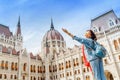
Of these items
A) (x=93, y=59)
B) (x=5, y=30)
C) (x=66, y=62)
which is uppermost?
(x=5, y=30)

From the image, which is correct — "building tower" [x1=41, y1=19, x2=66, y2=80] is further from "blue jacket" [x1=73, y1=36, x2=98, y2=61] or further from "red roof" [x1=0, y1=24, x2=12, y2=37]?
"blue jacket" [x1=73, y1=36, x2=98, y2=61]

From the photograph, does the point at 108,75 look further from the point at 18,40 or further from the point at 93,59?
the point at 18,40

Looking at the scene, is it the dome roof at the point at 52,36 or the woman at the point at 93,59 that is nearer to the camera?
the woman at the point at 93,59

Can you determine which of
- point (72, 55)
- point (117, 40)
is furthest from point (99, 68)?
point (72, 55)

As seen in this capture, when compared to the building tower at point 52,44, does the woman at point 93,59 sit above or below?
below

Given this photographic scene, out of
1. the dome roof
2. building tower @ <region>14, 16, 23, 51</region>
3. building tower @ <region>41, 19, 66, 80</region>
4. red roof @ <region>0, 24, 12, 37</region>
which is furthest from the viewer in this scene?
building tower @ <region>14, 16, 23, 51</region>

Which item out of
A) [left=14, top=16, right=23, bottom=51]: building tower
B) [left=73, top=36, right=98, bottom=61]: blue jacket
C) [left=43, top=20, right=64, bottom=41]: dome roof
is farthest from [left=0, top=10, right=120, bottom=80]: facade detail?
[left=73, top=36, right=98, bottom=61]: blue jacket

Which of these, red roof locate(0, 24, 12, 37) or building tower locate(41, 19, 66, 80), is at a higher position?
red roof locate(0, 24, 12, 37)

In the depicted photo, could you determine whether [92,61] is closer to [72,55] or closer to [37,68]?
[72,55]

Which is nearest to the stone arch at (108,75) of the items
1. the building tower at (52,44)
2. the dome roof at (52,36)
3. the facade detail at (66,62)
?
the facade detail at (66,62)

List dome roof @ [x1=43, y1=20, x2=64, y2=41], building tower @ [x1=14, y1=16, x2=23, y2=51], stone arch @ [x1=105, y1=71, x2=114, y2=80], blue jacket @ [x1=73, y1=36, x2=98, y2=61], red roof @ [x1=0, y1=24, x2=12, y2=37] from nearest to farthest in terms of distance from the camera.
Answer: blue jacket @ [x1=73, y1=36, x2=98, y2=61] → stone arch @ [x1=105, y1=71, x2=114, y2=80] → red roof @ [x1=0, y1=24, x2=12, y2=37] → dome roof @ [x1=43, y1=20, x2=64, y2=41] → building tower @ [x1=14, y1=16, x2=23, y2=51]

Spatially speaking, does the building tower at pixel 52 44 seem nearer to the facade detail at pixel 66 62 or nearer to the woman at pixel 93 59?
the facade detail at pixel 66 62

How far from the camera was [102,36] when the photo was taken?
131 feet

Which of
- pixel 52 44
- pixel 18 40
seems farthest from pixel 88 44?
pixel 18 40
